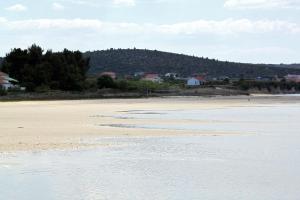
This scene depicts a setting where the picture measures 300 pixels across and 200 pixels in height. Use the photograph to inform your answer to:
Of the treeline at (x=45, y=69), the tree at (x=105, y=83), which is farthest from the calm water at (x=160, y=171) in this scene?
the tree at (x=105, y=83)

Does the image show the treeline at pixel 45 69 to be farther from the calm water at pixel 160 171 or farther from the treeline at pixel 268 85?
the treeline at pixel 268 85

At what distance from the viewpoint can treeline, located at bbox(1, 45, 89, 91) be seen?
71.0 metres

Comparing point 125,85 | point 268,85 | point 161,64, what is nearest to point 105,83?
point 125,85

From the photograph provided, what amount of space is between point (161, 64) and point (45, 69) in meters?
118

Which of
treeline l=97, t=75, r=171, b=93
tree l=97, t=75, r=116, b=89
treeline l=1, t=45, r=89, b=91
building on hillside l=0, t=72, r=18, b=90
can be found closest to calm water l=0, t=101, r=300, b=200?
building on hillside l=0, t=72, r=18, b=90

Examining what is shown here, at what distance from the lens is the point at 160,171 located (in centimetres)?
1385

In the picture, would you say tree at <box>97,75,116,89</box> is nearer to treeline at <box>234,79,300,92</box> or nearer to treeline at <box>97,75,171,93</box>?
treeline at <box>97,75,171,93</box>

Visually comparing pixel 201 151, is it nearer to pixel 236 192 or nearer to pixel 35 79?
pixel 236 192

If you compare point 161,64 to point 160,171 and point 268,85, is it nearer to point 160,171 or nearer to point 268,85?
point 268,85

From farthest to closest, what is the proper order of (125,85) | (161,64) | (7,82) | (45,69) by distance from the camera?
(161,64) → (125,85) → (45,69) → (7,82)

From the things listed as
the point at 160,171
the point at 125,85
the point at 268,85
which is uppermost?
the point at 125,85

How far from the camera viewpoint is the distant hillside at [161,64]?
17900cm

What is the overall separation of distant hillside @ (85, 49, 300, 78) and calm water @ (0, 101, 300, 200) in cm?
15557

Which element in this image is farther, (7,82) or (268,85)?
(268,85)
